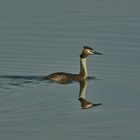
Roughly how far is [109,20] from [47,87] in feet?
21.2

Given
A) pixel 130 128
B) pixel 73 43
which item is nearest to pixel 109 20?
pixel 73 43

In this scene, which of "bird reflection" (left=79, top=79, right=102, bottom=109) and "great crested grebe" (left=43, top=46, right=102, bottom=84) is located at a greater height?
"great crested grebe" (left=43, top=46, right=102, bottom=84)

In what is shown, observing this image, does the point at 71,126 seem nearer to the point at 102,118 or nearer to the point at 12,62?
the point at 102,118

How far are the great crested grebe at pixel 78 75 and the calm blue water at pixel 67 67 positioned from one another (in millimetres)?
154

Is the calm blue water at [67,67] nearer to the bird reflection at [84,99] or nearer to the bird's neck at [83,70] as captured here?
the bird reflection at [84,99]

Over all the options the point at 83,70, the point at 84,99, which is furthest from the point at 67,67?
the point at 84,99

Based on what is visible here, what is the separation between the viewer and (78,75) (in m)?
18.8

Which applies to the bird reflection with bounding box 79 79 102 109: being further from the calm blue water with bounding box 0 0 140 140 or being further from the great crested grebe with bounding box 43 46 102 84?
the great crested grebe with bounding box 43 46 102 84

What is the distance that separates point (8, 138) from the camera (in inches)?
539

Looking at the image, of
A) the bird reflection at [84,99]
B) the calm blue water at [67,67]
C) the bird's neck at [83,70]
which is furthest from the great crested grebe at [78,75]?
the bird reflection at [84,99]

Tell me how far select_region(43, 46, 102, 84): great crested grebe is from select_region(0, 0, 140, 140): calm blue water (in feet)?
0.50

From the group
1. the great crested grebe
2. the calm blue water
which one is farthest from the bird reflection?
the great crested grebe

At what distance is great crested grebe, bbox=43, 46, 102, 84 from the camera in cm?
1803

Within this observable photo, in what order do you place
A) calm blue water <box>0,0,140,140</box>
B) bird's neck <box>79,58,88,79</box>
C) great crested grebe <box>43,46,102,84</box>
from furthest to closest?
bird's neck <box>79,58,88,79</box>
great crested grebe <box>43,46,102,84</box>
calm blue water <box>0,0,140,140</box>
